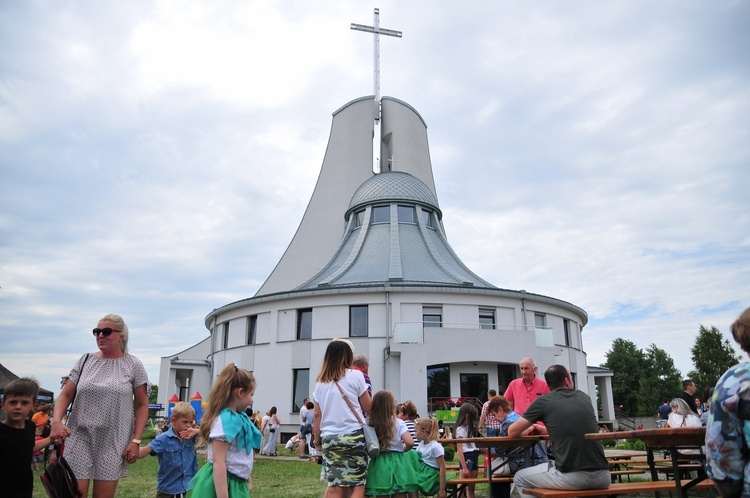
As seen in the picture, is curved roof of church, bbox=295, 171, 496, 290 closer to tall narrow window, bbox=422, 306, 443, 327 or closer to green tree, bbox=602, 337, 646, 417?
tall narrow window, bbox=422, 306, 443, 327

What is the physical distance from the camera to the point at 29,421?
4.22m

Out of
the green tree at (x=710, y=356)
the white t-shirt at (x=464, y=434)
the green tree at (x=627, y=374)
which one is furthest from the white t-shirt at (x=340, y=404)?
the green tree at (x=627, y=374)

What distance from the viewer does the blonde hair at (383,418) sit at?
5270 mm

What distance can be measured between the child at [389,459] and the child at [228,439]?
59.2 inches

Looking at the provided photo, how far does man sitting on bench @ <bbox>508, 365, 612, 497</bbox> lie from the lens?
14.7 ft

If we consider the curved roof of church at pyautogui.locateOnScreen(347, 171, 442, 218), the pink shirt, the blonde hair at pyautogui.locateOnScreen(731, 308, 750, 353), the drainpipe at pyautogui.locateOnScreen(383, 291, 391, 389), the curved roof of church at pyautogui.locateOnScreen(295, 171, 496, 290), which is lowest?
the pink shirt

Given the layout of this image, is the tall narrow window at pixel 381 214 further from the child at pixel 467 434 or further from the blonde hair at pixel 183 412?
the blonde hair at pixel 183 412

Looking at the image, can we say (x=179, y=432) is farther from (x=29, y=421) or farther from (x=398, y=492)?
(x=398, y=492)

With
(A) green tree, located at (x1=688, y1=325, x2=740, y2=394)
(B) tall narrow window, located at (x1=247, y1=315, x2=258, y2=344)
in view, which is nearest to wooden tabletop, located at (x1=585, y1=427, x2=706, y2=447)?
(B) tall narrow window, located at (x1=247, y1=315, x2=258, y2=344)

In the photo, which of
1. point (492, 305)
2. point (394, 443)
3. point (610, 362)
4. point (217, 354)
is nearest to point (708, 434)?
point (394, 443)

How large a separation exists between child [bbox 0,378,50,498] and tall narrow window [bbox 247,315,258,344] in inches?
910

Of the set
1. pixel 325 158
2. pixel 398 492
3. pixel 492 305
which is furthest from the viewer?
pixel 325 158

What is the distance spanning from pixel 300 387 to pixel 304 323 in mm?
2852

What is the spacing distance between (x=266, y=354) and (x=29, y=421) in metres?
22.0
